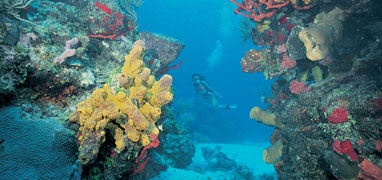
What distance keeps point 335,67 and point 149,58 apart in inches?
197

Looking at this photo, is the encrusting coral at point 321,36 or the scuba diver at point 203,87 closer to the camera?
the encrusting coral at point 321,36

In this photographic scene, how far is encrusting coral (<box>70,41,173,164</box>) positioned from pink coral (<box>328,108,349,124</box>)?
3.50m

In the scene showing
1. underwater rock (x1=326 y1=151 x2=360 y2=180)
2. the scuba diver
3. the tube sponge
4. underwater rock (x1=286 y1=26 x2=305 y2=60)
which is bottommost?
underwater rock (x1=326 y1=151 x2=360 y2=180)

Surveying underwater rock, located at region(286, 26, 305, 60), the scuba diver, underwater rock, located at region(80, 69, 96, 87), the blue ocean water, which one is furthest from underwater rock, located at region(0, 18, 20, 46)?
the blue ocean water

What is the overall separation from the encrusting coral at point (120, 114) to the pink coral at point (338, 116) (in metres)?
3.50

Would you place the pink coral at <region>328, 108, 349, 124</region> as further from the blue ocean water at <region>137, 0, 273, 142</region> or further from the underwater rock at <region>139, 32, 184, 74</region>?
the blue ocean water at <region>137, 0, 273, 142</region>

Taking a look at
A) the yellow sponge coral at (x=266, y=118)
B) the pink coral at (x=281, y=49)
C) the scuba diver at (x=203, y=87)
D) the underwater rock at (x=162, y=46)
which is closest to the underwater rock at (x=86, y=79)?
the underwater rock at (x=162, y=46)

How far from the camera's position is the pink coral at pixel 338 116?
3639mm

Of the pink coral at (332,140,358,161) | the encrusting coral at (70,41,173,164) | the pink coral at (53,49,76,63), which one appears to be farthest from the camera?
the pink coral at (332,140,358,161)

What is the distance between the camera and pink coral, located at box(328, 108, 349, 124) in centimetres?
364

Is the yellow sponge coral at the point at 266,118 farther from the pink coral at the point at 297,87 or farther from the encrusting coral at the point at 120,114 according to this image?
the encrusting coral at the point at 120,114

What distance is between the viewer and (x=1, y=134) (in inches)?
60.9

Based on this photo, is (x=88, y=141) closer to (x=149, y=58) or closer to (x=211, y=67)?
(x=149, y=58)

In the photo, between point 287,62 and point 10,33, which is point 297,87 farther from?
point 10,33
